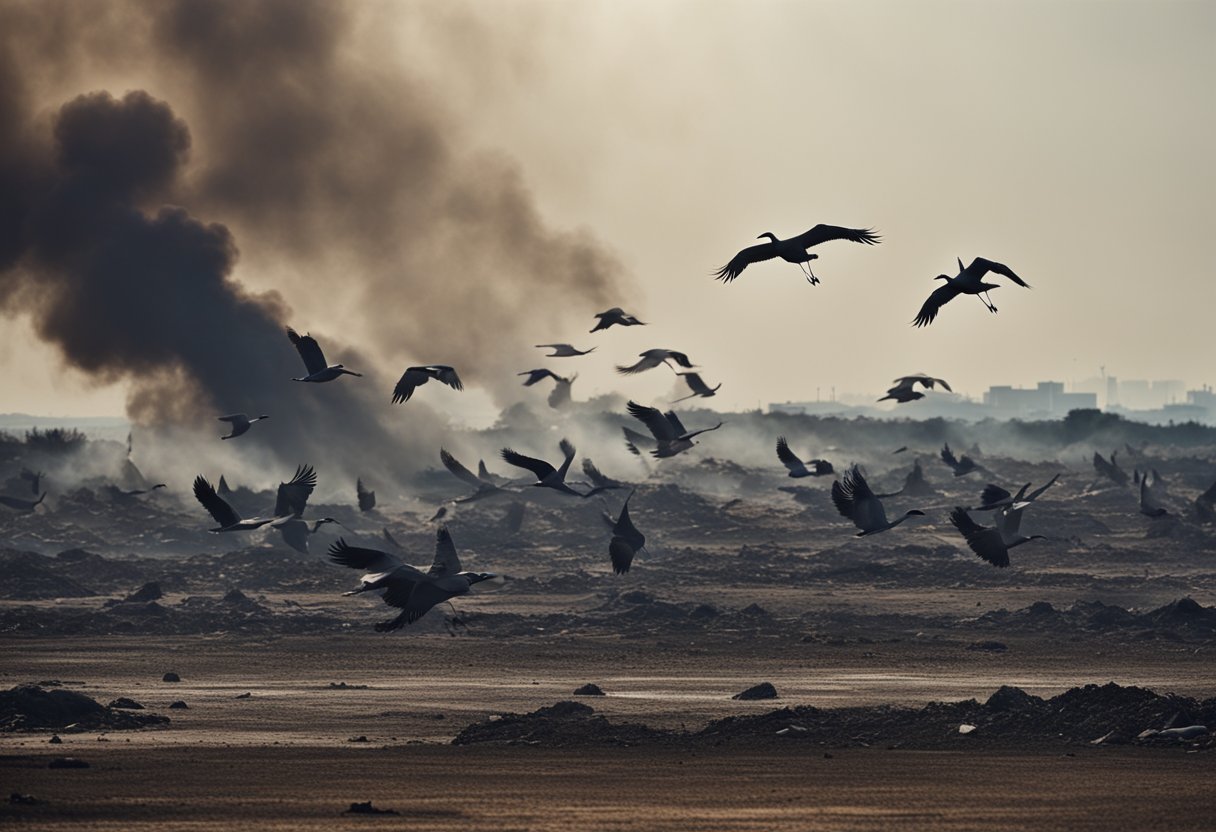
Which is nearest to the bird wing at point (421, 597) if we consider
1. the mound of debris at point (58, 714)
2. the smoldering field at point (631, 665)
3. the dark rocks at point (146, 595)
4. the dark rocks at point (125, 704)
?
the smoldering field at point (631, 665)

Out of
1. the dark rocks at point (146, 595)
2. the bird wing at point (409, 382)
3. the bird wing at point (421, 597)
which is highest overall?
the bird wing at point (409, 382)

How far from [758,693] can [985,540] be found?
5978mm

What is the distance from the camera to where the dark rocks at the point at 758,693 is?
1357 inches

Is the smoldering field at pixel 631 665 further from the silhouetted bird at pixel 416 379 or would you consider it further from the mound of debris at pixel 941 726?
the silhouetted bird at pixel 416 379

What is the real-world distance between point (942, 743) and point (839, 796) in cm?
584

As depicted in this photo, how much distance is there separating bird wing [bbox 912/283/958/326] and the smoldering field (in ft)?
20.2

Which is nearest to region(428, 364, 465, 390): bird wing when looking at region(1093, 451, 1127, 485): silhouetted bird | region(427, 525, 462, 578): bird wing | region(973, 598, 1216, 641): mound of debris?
region(427, 525, 462, 578): bird wing

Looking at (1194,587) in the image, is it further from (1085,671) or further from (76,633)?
(76,633)

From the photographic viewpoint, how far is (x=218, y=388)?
3792 inches

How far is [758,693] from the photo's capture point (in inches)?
1363

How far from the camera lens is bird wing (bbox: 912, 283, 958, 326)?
26219 millimetres

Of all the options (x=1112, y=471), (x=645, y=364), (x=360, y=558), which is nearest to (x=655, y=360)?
(x=645, y=364)

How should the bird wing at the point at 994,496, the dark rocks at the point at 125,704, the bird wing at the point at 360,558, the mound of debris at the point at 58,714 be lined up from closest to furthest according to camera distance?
the bird wing at the point at 360,558 → the mound of debris at the point at 58,714 → the dark rocks at the point at 125,704 → the bird wing at the point at 994,496

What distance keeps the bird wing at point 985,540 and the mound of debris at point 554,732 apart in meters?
6.01
